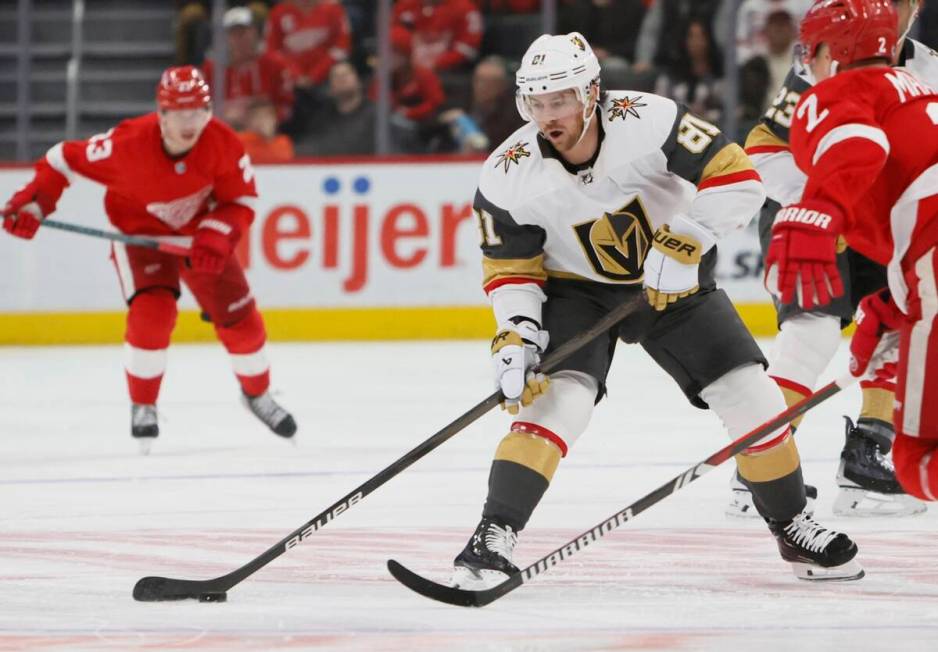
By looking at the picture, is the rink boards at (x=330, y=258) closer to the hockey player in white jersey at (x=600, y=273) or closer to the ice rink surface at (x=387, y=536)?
the ice rink surface at (x=387, y=536)

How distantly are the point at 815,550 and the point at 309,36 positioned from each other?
532 centimetres

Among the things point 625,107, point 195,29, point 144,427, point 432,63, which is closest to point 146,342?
point 144,427

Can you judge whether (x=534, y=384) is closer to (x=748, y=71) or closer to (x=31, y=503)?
(x=31, y=503)

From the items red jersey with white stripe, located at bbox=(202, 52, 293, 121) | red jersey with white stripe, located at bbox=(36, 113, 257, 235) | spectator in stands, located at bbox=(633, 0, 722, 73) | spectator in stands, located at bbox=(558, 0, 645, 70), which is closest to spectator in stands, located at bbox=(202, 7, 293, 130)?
red jersey with white stripe, located at bbox=(202, 52, 293, 121)

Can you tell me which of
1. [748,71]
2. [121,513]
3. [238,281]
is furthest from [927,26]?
[121,513]

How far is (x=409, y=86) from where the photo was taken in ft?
25.0

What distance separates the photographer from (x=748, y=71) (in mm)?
7363

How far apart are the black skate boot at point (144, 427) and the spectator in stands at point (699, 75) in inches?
134

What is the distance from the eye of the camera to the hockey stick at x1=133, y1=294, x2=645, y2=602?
9.24ft

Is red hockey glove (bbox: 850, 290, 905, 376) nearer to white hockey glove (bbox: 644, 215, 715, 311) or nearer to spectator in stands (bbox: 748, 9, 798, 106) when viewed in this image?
white hockey glove (bbox: 644, 215, 715, 311)

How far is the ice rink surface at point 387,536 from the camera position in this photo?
2568 millimetres

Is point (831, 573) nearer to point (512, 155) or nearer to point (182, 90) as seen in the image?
point (512, 155)

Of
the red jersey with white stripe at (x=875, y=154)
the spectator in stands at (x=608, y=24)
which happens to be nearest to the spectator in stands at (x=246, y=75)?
the spectator in stands at (x=608, y=24)

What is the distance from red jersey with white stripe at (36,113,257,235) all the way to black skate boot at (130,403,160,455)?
54 cm
